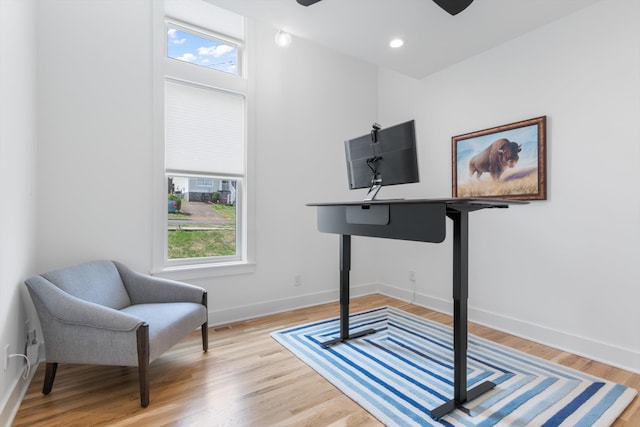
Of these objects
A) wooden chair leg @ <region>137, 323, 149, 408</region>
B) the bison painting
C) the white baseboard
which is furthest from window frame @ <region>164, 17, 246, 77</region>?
the white baseboard

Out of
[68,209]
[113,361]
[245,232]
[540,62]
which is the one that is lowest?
[113,361]

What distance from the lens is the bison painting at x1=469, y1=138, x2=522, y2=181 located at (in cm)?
282

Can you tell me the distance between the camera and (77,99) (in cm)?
245

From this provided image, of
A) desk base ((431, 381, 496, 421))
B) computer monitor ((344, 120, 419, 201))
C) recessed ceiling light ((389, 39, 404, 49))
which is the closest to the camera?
desk base ((431, 381, 496, 421))

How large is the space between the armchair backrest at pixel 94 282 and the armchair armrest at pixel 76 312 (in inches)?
6.0

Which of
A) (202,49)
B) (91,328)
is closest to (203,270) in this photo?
(91,328)

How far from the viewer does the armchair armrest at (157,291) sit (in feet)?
7.95

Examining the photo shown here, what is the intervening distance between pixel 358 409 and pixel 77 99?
9.36 feet

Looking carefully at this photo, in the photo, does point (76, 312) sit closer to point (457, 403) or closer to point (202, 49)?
point (457, 403)

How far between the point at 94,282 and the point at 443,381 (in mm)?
2372

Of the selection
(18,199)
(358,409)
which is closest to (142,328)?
(18,199)

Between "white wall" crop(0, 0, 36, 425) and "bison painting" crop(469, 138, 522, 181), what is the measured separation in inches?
132

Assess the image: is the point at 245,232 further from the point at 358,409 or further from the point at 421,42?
the point at 421,42

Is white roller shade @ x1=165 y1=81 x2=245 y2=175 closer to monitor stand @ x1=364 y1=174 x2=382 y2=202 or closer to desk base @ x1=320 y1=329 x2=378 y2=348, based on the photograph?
monitor stand @ x1=364 y1=174 x2=382 y2=202
